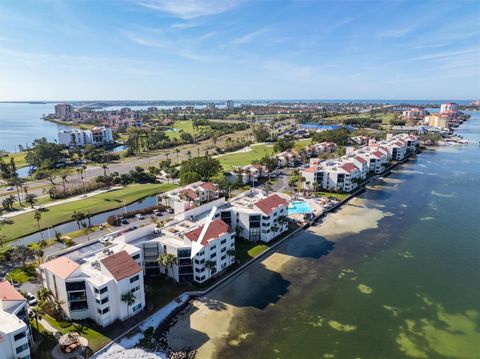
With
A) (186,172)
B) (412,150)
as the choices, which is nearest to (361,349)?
(186,172)

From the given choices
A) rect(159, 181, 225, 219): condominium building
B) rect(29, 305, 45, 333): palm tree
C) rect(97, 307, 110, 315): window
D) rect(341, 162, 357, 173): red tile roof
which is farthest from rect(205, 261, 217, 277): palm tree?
rect(341, 162, 357, 173): red tile roof

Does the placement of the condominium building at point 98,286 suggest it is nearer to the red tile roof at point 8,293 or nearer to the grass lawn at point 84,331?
the grass lawn at point 84,331

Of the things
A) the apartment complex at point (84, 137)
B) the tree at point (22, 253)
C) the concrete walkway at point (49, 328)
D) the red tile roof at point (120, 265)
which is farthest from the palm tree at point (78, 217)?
the apartment complex at point (84, 137)

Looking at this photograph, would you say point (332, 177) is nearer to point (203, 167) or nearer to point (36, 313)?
point (203, 167)

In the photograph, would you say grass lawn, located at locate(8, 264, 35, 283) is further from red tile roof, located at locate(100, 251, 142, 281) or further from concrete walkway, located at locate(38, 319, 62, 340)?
red tile roof, located at locate(100, 251, 142, 281)

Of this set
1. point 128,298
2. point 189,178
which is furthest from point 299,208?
point 128,298

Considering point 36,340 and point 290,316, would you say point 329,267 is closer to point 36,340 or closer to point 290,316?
point 290,316

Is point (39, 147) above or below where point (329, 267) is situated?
above
